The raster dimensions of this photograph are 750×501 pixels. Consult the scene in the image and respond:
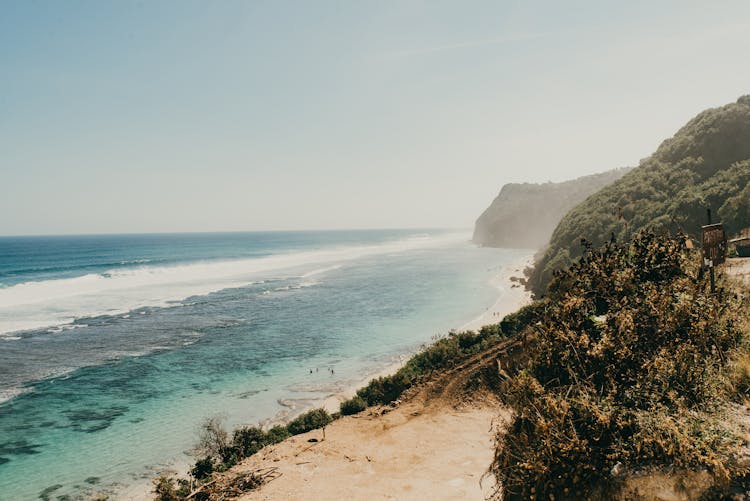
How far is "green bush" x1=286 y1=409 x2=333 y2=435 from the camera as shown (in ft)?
51.8

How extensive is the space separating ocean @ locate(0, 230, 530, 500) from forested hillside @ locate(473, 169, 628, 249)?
275 ft

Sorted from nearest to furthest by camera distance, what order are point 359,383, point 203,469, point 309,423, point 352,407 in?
point 203,469 → point 309,423 → point 352,407 → point 359,383

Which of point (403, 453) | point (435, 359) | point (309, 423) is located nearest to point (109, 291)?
point (309, 423)

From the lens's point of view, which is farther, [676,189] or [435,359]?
[676,189]

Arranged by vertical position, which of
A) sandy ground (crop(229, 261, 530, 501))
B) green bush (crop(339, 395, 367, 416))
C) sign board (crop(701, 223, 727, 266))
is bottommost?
green bush (crop(339, 395, 367, 416))

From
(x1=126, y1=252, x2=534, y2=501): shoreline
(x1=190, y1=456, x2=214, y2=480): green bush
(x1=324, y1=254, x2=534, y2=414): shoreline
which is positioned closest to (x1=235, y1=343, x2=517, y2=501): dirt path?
(x1=190, y1=456, x2=214, y2=480): green bush

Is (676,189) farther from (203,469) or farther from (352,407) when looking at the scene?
(203,469)

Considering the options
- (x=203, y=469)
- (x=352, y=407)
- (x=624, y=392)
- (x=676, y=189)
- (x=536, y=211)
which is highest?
(x=536, y=211)

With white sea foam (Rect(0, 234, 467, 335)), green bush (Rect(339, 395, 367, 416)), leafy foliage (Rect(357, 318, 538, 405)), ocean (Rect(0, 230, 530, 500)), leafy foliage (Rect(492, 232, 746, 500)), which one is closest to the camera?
leafy foliage (Rect(492, 232, 746, 500))

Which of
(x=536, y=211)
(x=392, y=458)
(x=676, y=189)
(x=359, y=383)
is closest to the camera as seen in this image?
(x=392, y=458)

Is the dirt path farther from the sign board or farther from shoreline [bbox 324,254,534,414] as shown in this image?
the sign board

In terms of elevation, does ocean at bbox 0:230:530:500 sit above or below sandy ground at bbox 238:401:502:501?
below

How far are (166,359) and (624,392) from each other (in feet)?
98.7

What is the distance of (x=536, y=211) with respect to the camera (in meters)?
137
